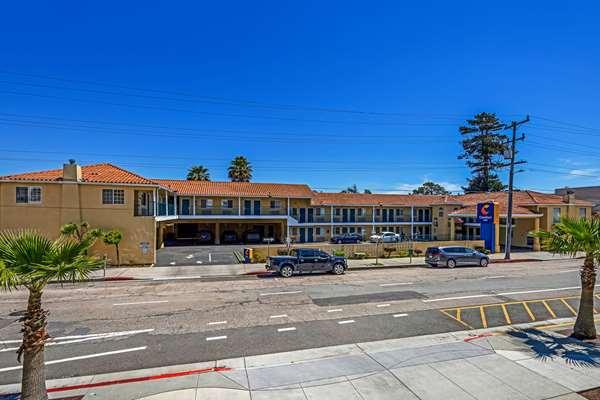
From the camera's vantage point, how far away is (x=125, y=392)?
276 inches

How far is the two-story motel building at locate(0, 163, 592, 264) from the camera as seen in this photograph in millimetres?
24500

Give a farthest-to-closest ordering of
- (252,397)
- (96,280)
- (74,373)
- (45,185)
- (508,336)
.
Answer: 1. (45,185)
2. (96,280)
3. (508,336)
4. (74,373)
5. (252,397)

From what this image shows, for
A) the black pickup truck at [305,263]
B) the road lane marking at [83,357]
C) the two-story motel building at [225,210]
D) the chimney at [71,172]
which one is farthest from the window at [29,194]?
the road lane marking at [83,357]

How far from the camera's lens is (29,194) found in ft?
80.1

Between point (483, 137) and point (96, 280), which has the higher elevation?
point (483, 137)

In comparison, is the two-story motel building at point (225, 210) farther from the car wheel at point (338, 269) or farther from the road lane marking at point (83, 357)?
the road lane marking at point (83, 357)

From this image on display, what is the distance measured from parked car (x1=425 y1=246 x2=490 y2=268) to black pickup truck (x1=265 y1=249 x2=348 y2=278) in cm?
776

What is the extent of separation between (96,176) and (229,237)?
18579mm

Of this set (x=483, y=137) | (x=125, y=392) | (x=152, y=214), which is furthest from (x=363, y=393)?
(x=483, y=137)

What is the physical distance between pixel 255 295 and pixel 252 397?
9.48 meters

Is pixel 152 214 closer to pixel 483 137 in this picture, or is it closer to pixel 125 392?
pixel 125 392

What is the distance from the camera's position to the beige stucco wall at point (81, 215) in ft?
79.7

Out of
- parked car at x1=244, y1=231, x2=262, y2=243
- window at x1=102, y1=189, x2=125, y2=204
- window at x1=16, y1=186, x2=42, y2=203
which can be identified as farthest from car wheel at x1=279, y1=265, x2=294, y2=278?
parked car at x1=244, y1=231, x2=262, y2=243

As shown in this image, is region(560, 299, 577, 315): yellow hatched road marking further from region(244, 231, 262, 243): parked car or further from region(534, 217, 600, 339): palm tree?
region(244, 231, 262, 243): parked car
